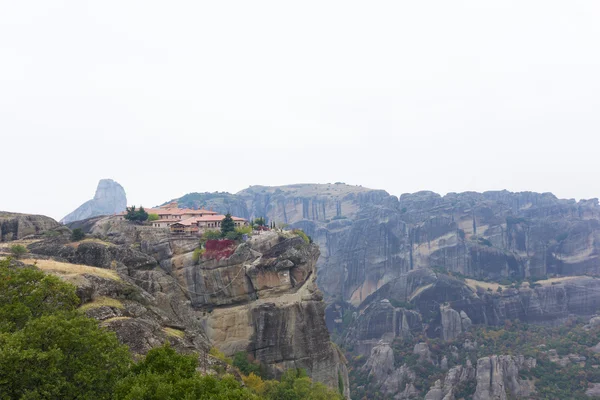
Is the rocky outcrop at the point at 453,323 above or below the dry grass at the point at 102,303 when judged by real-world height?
below

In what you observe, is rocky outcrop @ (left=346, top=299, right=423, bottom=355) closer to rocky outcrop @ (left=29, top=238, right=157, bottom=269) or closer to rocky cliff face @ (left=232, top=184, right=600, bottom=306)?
rocky cliff face @ (left=232, top=184, right=600, bottom=306)

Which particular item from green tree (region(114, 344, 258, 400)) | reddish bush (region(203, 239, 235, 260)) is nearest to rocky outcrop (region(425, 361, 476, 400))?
reddish bush (region(203, 239, 235, 260))

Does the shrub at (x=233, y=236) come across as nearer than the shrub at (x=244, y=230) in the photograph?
Yes

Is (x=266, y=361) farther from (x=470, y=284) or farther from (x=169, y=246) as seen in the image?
(x=470, y=284)

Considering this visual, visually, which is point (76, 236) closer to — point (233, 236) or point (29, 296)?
point (233, 236)

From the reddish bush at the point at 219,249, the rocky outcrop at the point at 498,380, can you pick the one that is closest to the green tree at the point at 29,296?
the reddish bush at the point at 219,249

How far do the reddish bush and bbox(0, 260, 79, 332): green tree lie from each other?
38.3 meters

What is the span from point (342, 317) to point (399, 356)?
50.6 meters

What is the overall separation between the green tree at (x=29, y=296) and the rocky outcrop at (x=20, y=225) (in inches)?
1478

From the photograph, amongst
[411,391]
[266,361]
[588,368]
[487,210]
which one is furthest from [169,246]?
[487,210]

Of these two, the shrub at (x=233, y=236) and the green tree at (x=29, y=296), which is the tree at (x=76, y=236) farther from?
the green tree at (x=29, y=296)

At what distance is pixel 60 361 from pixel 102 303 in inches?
490

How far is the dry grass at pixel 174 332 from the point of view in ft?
106

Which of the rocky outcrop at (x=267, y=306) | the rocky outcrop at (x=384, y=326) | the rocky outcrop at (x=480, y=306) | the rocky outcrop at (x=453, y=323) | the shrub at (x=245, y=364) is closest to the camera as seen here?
the shrub at (x=245, y=364)
